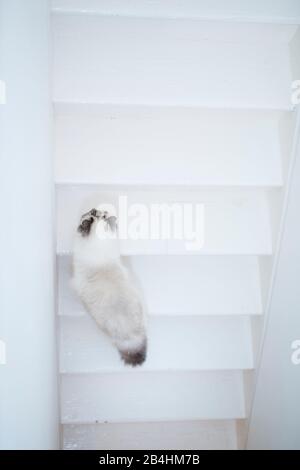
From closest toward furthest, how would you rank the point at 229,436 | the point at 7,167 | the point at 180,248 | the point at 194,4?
the point at 7,167 → the point at 194,4 → the point at 180,248 → the point at 229,436

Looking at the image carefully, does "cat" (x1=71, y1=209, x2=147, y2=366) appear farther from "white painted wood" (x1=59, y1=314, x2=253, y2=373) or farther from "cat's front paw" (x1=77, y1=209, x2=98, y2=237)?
"white painted wood" (x1=59, y1=314, x2=253, y2=373)

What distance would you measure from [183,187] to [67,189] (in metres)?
0.46

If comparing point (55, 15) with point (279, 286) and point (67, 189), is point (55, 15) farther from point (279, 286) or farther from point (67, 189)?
point (279, 286)

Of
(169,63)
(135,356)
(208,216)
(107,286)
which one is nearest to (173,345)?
(135,356)

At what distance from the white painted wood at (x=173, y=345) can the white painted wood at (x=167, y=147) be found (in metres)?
0.68

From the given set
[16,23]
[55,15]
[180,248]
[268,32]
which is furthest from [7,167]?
[268,32]

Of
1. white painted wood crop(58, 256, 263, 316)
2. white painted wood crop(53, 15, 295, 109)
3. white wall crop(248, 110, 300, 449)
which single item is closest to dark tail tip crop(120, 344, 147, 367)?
white painted wood crop(58, 256, 263, 316)

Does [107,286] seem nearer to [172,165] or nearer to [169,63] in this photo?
[172,165]

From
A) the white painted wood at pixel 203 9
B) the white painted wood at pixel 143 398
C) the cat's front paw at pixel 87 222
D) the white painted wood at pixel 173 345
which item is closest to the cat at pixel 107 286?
the cat's front paw at pixel 87 222

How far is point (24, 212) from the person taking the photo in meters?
1.15

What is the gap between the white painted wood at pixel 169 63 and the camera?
1.32m

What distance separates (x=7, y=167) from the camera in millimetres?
1080

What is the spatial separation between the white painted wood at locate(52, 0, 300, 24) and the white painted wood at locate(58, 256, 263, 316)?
0.92 m

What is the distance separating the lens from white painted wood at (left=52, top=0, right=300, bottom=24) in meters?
1.24
